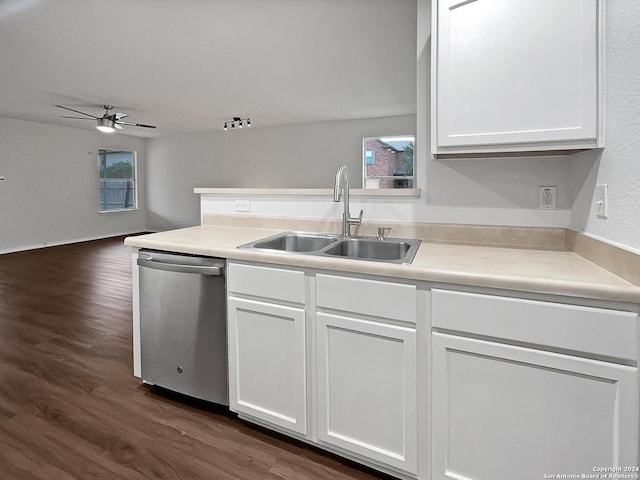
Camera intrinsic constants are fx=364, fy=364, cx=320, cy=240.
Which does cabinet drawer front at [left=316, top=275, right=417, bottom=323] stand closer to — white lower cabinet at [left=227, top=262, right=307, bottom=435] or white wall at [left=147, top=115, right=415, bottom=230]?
white lower cabinet at [left=227, top=262, right=307, bottom=435]

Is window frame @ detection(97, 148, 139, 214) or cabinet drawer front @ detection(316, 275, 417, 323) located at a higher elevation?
window frame @ detection(97, 148, 139, 214)

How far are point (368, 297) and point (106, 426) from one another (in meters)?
1.45

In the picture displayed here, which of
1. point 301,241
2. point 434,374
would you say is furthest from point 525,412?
point 301,241

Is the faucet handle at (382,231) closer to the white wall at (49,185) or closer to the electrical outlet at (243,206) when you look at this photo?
the electrical outlet at (243,206)

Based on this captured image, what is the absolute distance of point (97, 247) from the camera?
285 inches

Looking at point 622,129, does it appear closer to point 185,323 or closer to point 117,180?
point 185,323

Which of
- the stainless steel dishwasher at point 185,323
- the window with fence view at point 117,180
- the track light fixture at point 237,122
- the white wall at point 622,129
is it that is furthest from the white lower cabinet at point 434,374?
the window with fence view at point 117,180

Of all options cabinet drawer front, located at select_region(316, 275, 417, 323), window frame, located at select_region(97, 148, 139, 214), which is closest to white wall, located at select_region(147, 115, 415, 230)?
window frame, located at select_region(97, 148, 139, 214)

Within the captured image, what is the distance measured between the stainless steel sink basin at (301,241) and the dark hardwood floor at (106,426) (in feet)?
3.03

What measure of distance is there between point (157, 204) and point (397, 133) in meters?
6.51

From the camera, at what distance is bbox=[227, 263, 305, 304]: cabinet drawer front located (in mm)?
1508

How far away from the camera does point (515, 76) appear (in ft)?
4.50

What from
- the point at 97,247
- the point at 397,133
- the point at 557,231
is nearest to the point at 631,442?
the point at 557,231

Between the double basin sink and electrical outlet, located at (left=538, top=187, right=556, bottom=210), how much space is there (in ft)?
1.88
